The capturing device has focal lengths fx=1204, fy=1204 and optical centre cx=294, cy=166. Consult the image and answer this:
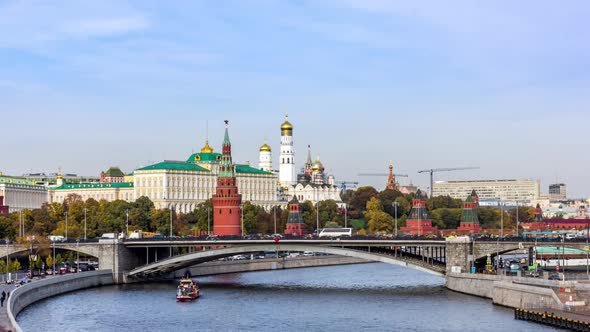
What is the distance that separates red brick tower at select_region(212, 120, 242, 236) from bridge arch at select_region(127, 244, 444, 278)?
45.0m

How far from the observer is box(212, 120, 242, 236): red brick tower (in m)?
160

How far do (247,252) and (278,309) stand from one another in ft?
72.9

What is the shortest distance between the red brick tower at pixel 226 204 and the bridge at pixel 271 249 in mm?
38070

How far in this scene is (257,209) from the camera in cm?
18925

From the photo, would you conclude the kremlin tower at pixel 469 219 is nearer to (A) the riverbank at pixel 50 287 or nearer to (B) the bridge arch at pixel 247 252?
(B) the bridge arch at pixel 247 252

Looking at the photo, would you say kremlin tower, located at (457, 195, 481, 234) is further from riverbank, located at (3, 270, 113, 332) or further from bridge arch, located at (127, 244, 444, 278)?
riverbank, located at (3, 270, 113, 332)

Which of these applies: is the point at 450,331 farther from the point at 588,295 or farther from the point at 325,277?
the point at 325,277

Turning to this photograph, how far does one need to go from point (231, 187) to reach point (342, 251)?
5888cm

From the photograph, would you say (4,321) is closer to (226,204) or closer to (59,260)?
(59,260)

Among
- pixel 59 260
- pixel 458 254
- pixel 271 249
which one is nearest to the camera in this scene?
pixel 458 254

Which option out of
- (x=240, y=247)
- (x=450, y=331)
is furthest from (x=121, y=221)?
(x=450, y=331)

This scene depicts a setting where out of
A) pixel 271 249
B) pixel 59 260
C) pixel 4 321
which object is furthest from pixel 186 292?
pixel 4 321

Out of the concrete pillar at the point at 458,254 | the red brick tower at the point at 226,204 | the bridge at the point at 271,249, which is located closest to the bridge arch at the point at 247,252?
the bridge at the point at 271,249

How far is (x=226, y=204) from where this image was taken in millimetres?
160250
